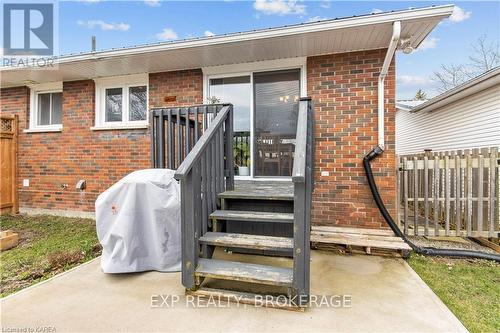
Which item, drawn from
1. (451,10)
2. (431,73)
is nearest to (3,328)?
(451,10)

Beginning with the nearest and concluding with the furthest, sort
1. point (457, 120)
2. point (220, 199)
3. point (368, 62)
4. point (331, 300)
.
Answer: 1. point (331, 300)
2. point (220, 199)
3. point (368, 62)
4. point (457, 120)

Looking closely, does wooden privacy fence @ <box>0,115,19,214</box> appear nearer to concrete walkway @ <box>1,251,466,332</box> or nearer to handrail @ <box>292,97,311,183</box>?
concrete walkway @ <box>1,251,466,332</box>

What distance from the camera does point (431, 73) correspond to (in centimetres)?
1786

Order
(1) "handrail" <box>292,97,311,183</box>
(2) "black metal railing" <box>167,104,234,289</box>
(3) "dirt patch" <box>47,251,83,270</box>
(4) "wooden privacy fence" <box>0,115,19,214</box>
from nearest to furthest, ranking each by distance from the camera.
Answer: (1) "handrail" <box>292,97,311,183</box>, (2) "black metal railing" <box>167,104,234,289</box>, (3) "dirt patch" <box>47,251,83,270</box>, (4) "wooden privacy fence" <box>0,115,19,214</box>

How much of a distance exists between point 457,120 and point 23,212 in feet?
35.7

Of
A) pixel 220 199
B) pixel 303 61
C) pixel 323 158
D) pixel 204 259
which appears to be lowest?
pixel 204 259

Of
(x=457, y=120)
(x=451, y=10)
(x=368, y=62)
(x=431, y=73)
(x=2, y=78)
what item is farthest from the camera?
(x=431, y=73)

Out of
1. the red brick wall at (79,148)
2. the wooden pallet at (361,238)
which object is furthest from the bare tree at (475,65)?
the red brick wall at (79,148)

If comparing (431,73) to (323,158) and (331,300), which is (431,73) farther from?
(331,300)

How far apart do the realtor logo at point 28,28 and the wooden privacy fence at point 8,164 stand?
1.70 metres

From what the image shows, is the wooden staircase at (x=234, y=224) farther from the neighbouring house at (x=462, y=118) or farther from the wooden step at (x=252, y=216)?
the neighbouring house at (x=462, y=118)
